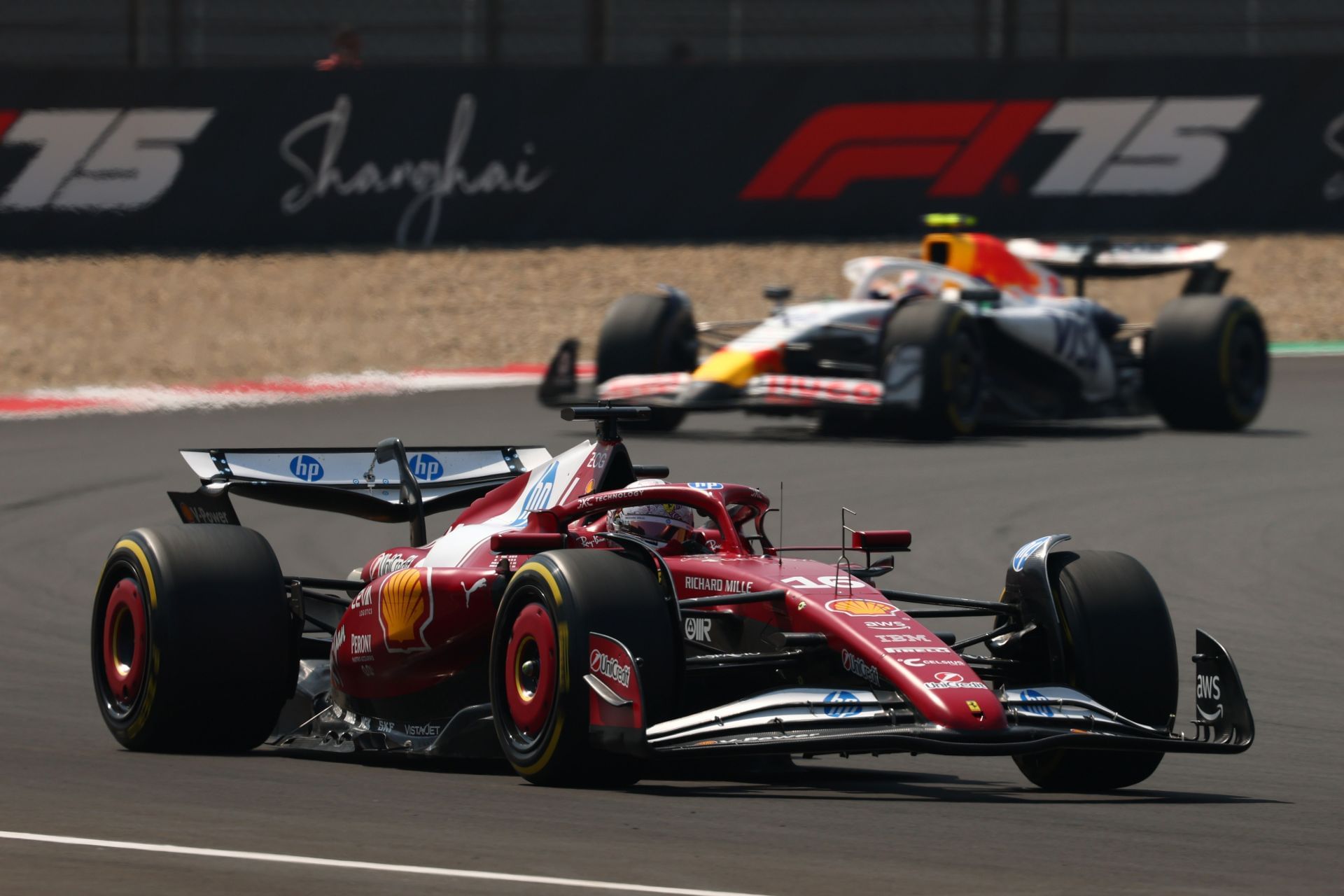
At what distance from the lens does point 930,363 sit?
18.3 meters

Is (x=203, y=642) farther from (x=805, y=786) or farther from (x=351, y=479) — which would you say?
(x=805, y=786)

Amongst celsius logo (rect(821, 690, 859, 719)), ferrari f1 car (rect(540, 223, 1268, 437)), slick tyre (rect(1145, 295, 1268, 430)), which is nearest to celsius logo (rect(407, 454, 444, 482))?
celsius logo (rect(821, 690, 859, 719))

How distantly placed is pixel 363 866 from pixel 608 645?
1158mm

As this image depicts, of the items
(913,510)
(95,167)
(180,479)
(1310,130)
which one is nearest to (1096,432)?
(913,510)

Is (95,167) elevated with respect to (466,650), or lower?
elevated

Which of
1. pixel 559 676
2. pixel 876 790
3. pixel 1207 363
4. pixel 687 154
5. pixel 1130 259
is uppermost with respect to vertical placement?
pixel 687 154

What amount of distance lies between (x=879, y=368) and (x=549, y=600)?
1162cm

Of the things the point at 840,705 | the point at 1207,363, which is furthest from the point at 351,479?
the point at 1207,363

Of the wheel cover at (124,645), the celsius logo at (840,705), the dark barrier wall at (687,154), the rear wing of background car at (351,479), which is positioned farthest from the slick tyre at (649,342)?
the celsius logo at (840,705)

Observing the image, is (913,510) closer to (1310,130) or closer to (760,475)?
(760,475)

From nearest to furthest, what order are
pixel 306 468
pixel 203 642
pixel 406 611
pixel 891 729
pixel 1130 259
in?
pixel 891 729 < pixel 203 642 < pixel 406 611 < pixel 306 468 < pixel 1130 259

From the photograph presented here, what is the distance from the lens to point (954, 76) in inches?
1093

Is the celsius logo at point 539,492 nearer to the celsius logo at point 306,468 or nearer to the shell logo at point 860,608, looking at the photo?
the celsius logo at point 306,468

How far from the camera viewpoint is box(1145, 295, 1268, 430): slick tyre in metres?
19.6
